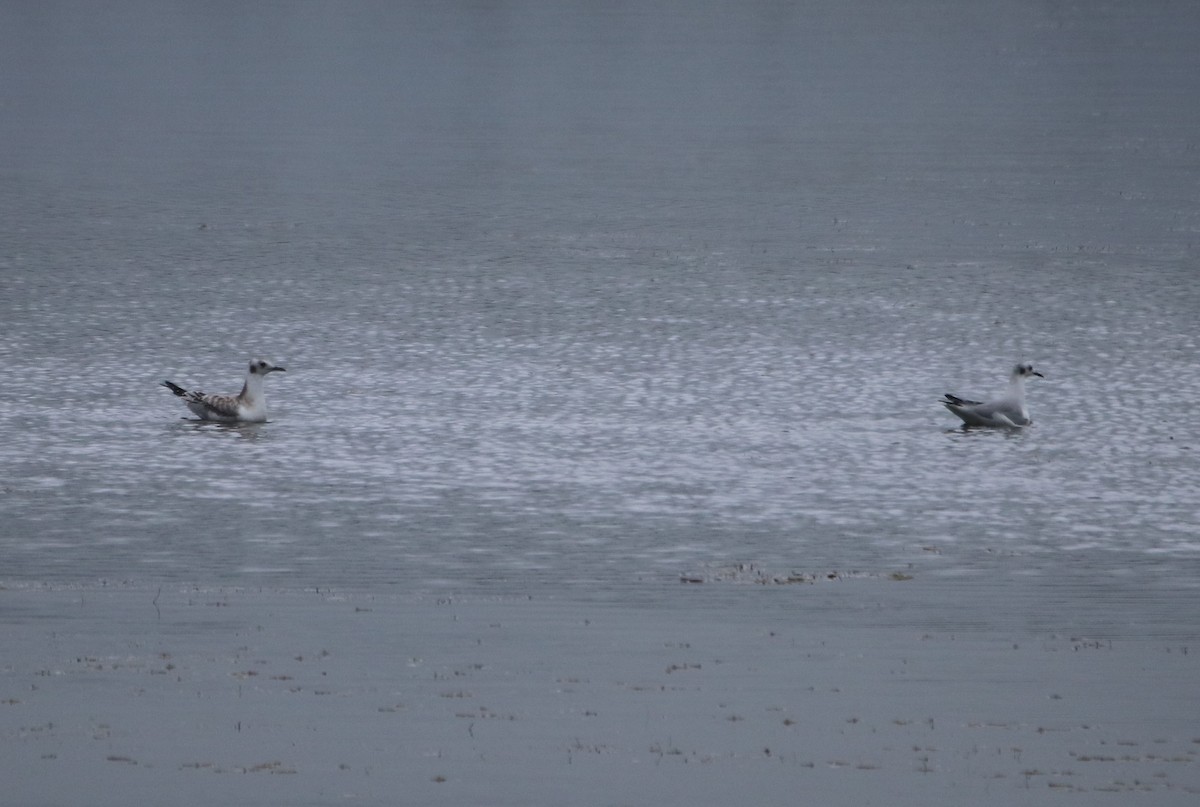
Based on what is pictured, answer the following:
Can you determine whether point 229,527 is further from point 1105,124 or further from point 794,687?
point 1105,124

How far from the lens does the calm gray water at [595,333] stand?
2439cm

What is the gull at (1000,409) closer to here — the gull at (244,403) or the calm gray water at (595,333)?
the calm gray water at (595,333)

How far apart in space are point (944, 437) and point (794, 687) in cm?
1371

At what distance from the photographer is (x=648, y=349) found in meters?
39.6

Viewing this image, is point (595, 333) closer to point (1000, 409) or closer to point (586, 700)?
point (1000, 409)

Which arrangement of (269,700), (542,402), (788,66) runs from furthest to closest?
(788,66) < (542,402) < (269,700)

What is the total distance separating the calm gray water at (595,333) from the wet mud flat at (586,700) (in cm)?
160

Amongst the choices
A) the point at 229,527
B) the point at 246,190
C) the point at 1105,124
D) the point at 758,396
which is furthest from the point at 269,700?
the point at 1105,124

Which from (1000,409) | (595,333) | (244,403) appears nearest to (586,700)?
(244,403)

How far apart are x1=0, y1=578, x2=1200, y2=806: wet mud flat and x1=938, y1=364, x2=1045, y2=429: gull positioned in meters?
10.5

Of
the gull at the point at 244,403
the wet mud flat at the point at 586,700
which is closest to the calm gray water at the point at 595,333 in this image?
the gull at the point at 244,403

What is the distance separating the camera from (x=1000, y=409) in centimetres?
3203

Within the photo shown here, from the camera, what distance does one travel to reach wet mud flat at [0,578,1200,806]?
15523 mm

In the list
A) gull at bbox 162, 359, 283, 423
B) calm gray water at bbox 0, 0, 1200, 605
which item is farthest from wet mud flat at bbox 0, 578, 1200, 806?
gull at bbox 162, 359, 283, 423
